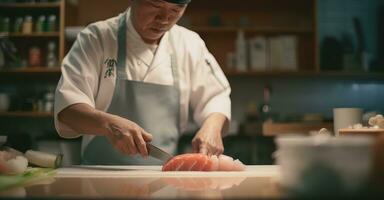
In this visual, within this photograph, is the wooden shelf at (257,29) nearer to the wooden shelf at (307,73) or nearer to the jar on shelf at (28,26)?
the wooden shelf at (307,73)

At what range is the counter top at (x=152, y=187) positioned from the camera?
733 millimetres

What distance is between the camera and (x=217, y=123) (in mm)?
1666

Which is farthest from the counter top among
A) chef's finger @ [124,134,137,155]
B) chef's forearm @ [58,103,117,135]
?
chef's forearm @ [58,103,117,135]

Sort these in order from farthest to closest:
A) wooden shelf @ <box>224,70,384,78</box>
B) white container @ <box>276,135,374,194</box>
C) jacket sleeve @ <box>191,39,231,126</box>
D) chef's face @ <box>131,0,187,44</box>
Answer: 1. wooden shelf @ <box>224,70,384,78</box>
2. jacket sleeve @ <box>191,39,231,126</box>
3. chef's face @ <box>131,0,187,44</box>
4. white container @ <box>276,135,374,194</box>

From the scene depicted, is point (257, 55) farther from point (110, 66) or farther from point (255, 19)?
point (110, 66)

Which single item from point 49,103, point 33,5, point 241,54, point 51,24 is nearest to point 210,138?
point 241,54

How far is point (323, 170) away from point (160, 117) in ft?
3.88

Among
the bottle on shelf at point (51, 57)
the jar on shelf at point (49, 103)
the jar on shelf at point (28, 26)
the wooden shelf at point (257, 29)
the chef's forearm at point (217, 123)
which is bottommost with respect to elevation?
the chef's forearm at point (217, 123)

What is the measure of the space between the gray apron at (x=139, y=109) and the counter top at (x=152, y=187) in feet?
1.83

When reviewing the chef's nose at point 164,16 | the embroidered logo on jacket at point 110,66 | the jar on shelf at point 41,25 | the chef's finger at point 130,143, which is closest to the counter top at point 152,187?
the chef's finger at point 130,143

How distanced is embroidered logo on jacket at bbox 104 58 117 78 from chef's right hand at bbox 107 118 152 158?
0.37 meters

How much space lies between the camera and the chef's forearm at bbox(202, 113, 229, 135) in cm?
163

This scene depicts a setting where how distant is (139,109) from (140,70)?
0.16m

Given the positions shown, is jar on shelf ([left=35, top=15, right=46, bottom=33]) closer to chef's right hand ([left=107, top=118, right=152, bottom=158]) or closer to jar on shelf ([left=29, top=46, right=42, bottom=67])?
jar on shelf ([left=29, top=46, right=42, bottom=67])
